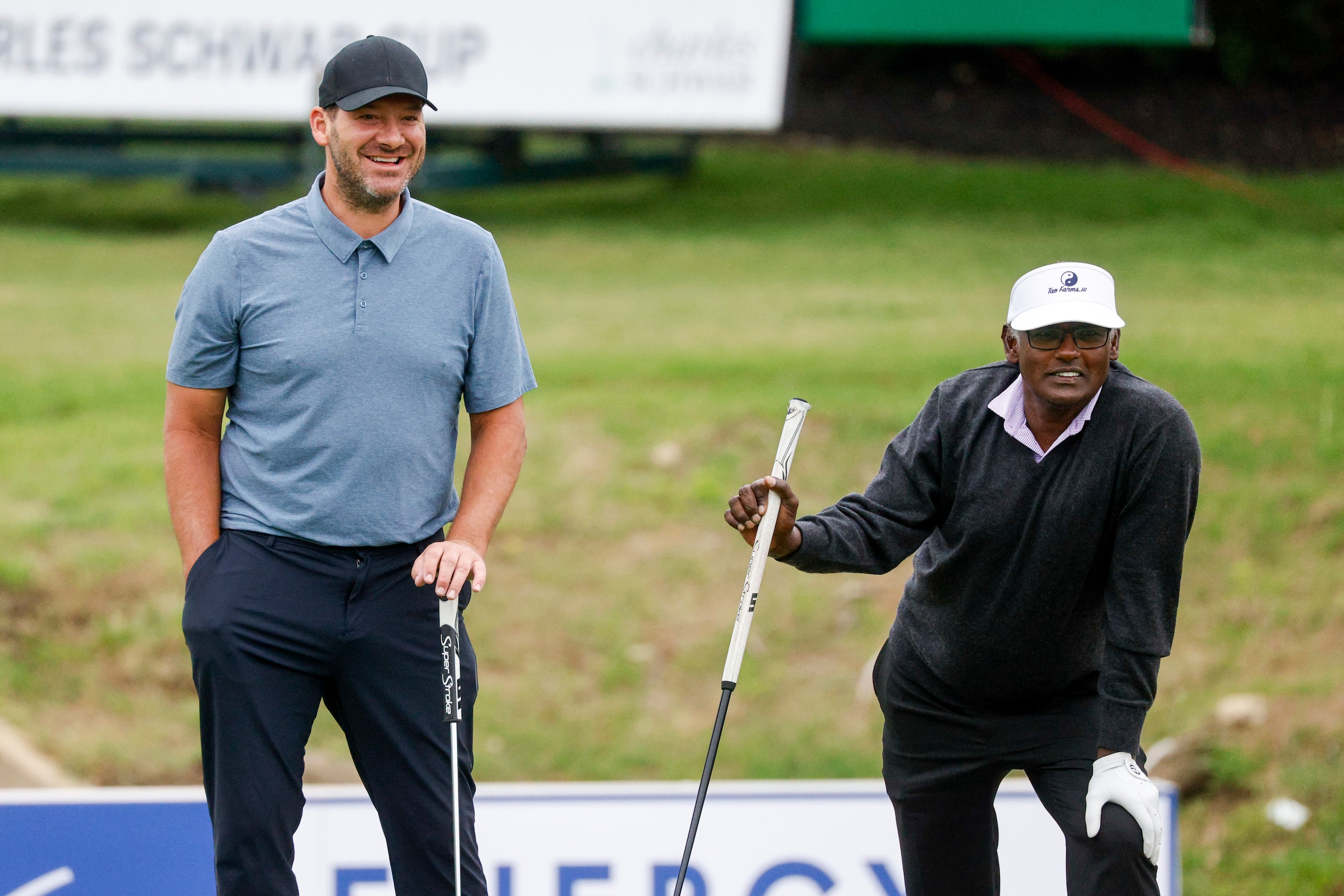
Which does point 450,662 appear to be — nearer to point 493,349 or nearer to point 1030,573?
point 493,349

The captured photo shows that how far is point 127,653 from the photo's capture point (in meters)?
6.25

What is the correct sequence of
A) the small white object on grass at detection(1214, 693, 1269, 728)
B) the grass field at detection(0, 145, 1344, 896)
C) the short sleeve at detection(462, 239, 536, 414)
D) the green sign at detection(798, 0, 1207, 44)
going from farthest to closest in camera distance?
1. the green sign at detection(798, 0, 1207, 44)
2. the grass field at detection(0, 145, 1344, 896)
3. the small white object on grass at detection(1214, 693, 1269, 728)
4. the short sleeve at detection(462, 239, 536, 414)

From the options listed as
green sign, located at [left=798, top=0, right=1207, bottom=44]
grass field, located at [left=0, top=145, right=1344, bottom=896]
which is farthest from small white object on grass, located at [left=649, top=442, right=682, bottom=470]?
green sign, located at [left=798, top=0, right=1207, bottom=44]

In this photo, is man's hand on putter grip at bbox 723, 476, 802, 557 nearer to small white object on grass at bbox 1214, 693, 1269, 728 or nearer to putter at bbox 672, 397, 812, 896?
putter at bbox 672, 397, 812, 896

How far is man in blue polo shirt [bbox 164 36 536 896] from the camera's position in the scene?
9.15 feet

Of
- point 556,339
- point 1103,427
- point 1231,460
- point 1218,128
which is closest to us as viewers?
point 1103,427

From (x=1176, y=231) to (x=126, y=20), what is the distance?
6.55 meters

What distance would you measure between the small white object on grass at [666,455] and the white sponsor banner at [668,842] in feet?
11.3

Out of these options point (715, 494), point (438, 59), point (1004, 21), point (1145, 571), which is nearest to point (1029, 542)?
point (1145, 571)

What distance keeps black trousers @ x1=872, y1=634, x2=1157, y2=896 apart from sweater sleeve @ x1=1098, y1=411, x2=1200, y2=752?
177 mm

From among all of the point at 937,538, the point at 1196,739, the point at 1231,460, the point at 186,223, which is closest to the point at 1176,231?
the point at 1231,460

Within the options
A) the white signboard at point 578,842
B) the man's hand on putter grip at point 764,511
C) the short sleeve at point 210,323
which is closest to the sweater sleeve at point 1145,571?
the man's hand on putter grip at point 764,511

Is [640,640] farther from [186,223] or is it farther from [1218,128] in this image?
[1218,128]

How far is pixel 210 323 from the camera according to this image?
2.79 metres
